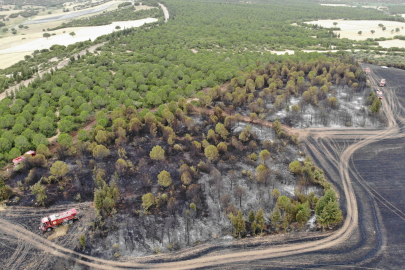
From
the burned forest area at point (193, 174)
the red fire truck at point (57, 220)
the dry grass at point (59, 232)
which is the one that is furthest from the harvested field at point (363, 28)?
the dry grass at point (59, 232)

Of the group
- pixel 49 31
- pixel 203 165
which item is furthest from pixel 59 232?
pixel 49 31

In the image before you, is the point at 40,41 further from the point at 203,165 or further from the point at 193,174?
the point at 193,174

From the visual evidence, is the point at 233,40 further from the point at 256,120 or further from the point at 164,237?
the point at 164,237

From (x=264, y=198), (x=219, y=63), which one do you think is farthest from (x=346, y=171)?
(x=219, y=63)

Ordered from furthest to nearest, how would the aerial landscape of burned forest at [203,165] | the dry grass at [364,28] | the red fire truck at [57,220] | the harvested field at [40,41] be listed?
1. the dry grass at [364,28]
2. the harvested field at [40,41]
3. the red fire truck at [57,220]
4. the aerial landscape of burned forest at [203,165]

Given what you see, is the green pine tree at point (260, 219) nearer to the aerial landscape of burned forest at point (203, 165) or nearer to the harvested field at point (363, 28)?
the aerial landscape of burned forest at point (203, 165)

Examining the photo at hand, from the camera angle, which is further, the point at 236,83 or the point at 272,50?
the point at 272,50
